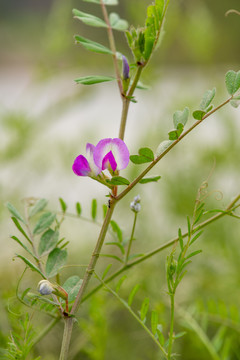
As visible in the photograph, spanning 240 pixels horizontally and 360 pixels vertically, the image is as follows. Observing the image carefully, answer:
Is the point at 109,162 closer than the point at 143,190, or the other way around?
the point at 109,162

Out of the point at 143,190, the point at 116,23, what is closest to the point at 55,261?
the point at 116,23

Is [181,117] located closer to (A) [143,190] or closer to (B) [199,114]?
(B) [199,114]

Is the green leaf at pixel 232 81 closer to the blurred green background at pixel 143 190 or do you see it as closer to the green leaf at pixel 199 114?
the green leaf at pixel 199 114

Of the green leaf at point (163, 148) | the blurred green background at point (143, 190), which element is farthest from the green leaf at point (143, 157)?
the blurred green background at point (143, 190)

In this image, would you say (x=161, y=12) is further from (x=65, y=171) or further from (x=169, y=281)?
(x=65, y=171)

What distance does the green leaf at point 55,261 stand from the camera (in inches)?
9.0

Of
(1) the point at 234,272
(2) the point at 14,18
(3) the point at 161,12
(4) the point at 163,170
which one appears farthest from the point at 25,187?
(2) the point at 14,18

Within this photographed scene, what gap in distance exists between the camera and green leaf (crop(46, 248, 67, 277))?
0.75 ft

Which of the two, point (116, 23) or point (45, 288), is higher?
point (116, 23)

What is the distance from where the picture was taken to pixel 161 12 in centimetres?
22

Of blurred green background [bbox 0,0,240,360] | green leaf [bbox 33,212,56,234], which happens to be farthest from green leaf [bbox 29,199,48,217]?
blurred green background [bbox 0,0,240,360]

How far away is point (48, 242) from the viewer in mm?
246

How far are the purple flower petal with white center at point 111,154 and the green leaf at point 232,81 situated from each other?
1.9 inches

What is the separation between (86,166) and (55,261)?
49mm
